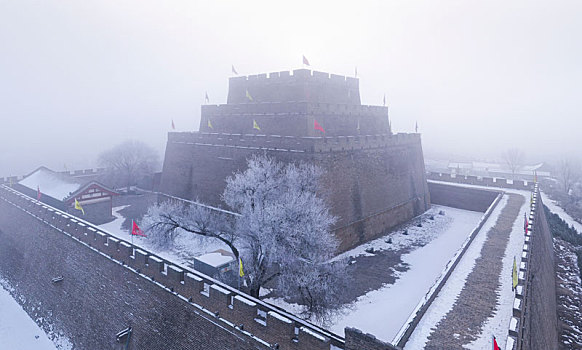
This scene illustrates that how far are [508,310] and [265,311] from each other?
767 centimetres

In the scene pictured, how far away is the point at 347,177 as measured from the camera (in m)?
19.2

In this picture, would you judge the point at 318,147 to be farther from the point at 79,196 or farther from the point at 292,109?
the point at 79,196

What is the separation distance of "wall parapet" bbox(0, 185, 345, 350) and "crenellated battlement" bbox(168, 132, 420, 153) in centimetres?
906

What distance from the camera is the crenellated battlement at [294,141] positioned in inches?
689

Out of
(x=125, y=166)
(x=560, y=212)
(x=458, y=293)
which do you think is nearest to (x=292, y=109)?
(x=458, y=293)

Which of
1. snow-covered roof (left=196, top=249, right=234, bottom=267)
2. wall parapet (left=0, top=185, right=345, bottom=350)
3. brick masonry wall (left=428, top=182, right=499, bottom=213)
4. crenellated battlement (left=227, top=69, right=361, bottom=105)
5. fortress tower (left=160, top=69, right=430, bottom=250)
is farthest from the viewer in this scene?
brick masonry wall (left=428, top=182, right=499, bottom=213)

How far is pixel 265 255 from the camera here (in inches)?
451

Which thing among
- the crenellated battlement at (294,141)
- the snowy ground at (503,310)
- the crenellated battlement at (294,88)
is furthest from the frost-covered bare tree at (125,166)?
the snowy ground at (503,310)

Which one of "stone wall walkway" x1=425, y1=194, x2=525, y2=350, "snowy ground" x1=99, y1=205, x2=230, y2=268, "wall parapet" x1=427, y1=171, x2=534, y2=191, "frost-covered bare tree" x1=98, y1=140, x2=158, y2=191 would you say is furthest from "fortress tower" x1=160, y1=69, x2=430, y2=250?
"frost-covered bare tree" x1=98, y1=140, x2=158, y2=191

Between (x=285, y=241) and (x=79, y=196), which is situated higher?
(x=79, y=196)

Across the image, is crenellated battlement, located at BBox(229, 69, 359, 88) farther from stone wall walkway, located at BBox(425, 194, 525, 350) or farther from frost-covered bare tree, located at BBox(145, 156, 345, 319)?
stone wall walkway, located at BBox(425, 194, 525, 350)

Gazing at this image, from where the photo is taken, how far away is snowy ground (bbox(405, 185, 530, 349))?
8.83m

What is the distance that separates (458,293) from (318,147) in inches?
361

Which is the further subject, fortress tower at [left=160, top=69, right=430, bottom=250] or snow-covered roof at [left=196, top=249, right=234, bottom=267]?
fortress tower at [left=160, top=69, right=430, bottom=250]
